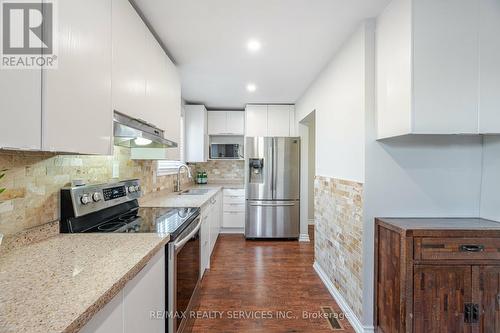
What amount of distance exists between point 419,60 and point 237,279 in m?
2.53

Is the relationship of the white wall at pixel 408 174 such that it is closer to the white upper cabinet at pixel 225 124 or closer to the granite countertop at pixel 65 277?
the granite countertop at pixel 65 277

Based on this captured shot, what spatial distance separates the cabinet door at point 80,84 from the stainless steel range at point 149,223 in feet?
1.24

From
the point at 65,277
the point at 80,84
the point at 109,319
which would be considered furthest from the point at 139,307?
the point at 80,84

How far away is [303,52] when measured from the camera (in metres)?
2.38

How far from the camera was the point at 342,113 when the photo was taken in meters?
2.26

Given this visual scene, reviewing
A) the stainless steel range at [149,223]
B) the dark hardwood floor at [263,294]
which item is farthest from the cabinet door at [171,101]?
the dark hardwood floor at [263,294]

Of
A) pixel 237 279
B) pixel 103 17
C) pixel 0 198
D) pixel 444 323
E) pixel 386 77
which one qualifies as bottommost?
pixel 237 279

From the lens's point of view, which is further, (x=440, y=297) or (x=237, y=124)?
(x=237, y=124)

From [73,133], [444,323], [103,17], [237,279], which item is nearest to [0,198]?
[73,133]

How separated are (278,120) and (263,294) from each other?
2.92 meters

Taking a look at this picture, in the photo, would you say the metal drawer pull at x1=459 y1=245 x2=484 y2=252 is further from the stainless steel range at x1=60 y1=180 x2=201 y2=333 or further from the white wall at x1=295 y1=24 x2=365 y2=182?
the stainless steel range at x1=60 y1=180 x2=201 y2=333

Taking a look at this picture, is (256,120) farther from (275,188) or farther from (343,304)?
(343,304)

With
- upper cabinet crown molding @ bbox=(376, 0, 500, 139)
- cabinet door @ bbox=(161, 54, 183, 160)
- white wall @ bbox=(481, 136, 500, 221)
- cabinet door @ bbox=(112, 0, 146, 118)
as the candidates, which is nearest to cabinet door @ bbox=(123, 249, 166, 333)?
cabinet door @ bbox=(112, 0, 146, 118)

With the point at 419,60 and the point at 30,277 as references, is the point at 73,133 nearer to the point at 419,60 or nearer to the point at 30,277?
the point at 30,277
